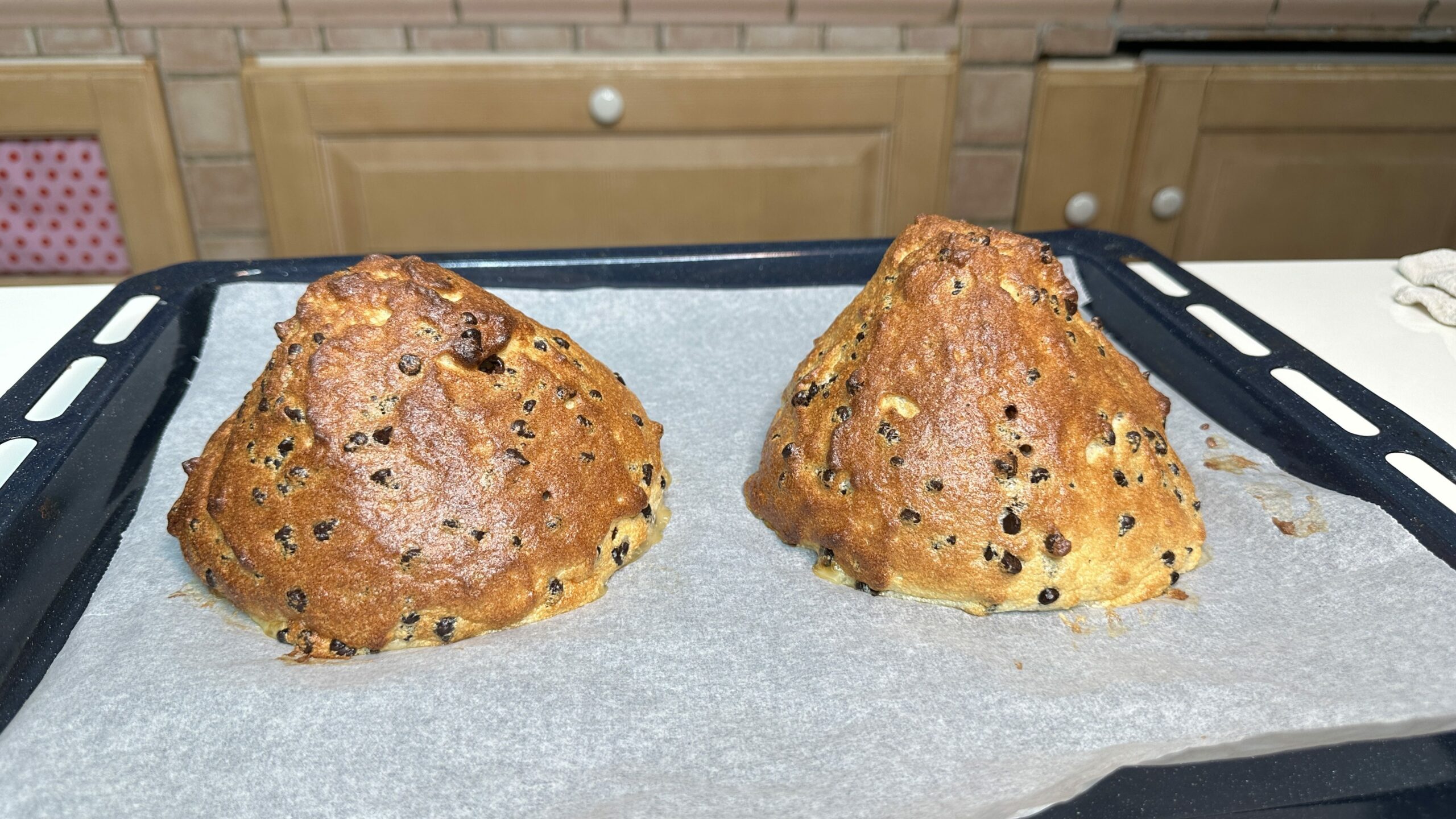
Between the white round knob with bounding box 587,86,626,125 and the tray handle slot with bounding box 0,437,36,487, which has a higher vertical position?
the white round knob with bounding box 587,86,626,125

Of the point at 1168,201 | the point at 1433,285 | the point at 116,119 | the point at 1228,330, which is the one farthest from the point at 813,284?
the point at 116,119

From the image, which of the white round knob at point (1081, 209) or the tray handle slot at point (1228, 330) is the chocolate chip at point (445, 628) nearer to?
Answer: the tray handle slot at point (1228, 330)

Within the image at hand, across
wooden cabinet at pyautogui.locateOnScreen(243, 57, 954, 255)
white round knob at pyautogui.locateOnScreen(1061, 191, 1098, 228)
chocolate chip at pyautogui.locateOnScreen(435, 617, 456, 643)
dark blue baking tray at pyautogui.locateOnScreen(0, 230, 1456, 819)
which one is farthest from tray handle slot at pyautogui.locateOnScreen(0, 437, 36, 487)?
white round knob at pyautogui.locateOnScreen(1061, 191, 1098, 228)

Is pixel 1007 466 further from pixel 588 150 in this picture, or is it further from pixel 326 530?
pixel 588 150

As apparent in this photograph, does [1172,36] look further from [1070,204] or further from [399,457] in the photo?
[399,457]

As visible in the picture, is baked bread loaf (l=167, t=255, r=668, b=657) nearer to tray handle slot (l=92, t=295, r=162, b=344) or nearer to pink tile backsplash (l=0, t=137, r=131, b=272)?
tray handle slot (l=92, t=295, r=162, b=344)

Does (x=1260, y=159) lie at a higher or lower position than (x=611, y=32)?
lower

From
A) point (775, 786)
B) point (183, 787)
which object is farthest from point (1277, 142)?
point (183, 787)
